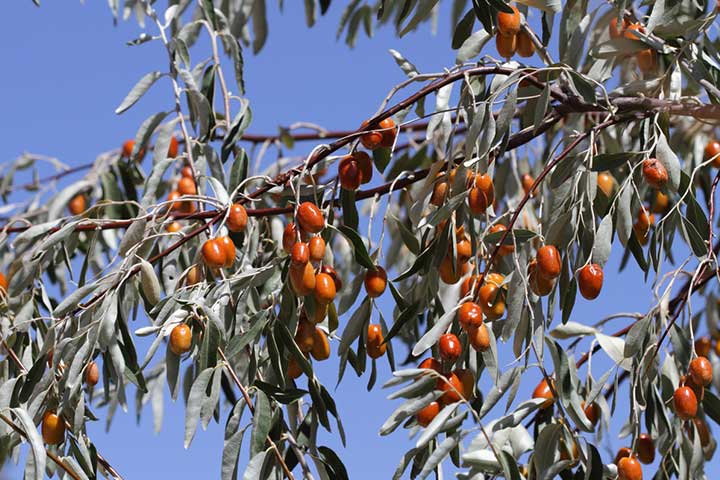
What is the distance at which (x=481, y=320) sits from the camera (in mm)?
1494

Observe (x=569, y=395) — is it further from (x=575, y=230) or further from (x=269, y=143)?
(x=269, y=143)

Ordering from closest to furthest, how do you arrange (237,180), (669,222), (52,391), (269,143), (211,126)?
(52,391) < (669,222) < (237,180) < (211,126) < (269,143)

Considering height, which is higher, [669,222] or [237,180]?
[237,180]

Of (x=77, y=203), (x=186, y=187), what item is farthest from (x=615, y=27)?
(x=77, y=203)

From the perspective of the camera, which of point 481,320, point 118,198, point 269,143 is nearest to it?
point 481,320

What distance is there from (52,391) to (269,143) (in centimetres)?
136

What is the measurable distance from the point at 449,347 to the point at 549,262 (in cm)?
16

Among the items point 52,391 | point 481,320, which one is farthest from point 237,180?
point 481,320

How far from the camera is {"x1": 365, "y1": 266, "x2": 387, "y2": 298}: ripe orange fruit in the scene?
1.64 m

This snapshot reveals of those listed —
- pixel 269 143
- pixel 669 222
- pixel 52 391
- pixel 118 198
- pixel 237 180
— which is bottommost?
pixel 52 391

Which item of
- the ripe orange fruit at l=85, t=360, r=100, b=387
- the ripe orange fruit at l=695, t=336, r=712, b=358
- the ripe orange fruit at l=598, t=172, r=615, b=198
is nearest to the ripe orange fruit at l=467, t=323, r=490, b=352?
the ripe orange fruit at l=85, t=360, r=100, b=387

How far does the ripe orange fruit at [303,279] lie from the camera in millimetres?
1529

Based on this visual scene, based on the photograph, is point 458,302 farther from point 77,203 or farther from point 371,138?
point 77,203

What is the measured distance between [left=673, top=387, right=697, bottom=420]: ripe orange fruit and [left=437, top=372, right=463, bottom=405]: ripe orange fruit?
0.29 m
